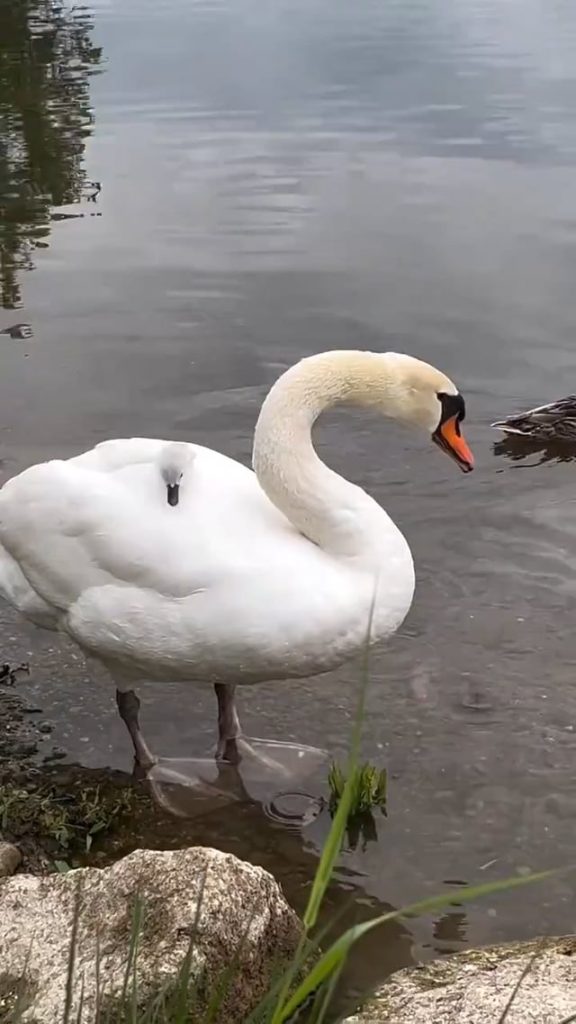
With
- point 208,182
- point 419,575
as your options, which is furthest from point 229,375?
point 208,182

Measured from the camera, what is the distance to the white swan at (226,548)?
4.16 meters

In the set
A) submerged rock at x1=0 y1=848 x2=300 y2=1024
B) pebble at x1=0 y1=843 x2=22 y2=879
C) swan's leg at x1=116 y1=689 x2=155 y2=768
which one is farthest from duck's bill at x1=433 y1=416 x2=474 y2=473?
pebble at x1=0 y1=843 x2=22 y2=879

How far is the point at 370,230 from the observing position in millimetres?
12703

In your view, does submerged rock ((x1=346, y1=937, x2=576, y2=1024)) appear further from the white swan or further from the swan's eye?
the swan's eye

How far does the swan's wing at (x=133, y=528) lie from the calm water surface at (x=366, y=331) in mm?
976

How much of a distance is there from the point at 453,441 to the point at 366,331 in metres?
5.26

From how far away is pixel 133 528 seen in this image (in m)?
4.36

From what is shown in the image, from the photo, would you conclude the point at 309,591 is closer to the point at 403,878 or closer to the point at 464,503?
Result: the point at 403,878

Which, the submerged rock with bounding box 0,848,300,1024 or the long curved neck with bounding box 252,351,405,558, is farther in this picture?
the long curved neck with bounding box 252,351,405,558

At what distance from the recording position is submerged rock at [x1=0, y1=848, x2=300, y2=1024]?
307 centimetres

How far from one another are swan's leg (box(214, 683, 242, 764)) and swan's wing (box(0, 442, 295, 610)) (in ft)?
2.74

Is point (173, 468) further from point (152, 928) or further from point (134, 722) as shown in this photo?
point (152, 928)

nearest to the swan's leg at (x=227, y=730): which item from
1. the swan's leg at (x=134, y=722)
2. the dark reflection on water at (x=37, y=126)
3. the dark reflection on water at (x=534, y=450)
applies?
the swan's leg at (x=134, y=722)

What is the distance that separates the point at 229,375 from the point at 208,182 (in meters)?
6.14
